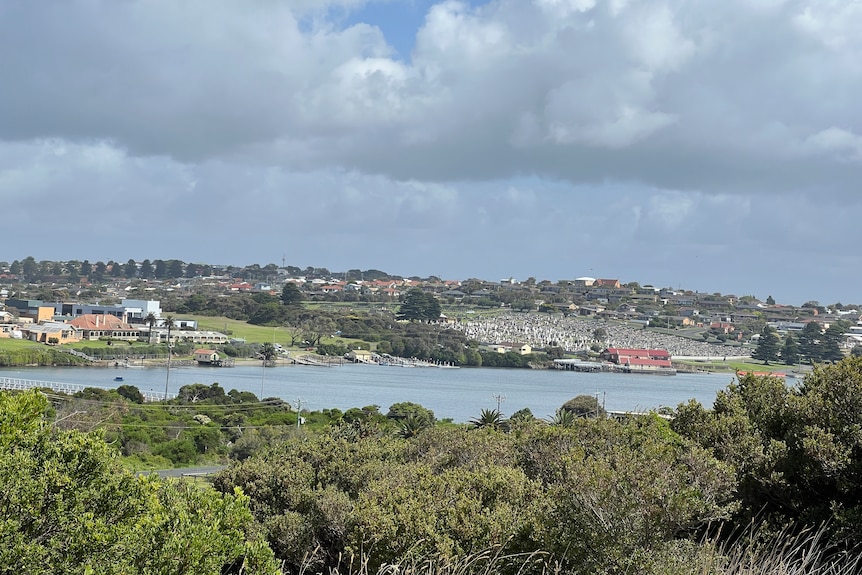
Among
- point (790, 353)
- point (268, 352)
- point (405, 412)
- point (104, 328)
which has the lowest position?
point (268, 352)

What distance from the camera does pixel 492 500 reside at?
11.1 metres

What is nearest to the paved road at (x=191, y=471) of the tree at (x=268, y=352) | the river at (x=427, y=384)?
the river at (x=427, y=384)

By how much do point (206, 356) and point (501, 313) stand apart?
77.9 metres

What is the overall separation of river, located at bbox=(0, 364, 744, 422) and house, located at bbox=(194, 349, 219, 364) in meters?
2.61

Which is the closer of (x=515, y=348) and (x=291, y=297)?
(x=515, y=348)

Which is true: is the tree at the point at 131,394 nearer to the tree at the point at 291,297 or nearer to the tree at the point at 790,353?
the tree at the point at 790,353

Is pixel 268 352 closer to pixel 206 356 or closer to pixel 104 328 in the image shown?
pixel 206 356

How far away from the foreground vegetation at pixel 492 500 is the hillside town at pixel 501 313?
3290 inches

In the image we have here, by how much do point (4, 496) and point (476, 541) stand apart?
5490 mm

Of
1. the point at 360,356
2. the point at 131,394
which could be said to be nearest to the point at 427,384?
the point at 360,356

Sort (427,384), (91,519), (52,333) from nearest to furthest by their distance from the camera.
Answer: (91,519), (427,384), (52,333)

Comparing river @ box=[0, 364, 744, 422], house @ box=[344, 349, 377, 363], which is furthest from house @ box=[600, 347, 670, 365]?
house @ box=[344, 349, 377, 363]

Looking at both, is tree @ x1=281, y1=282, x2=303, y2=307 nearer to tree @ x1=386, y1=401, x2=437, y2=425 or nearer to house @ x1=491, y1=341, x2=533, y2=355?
house @ x1=491, y1=341, x2=533, y2=355

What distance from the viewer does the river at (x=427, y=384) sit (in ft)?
211
